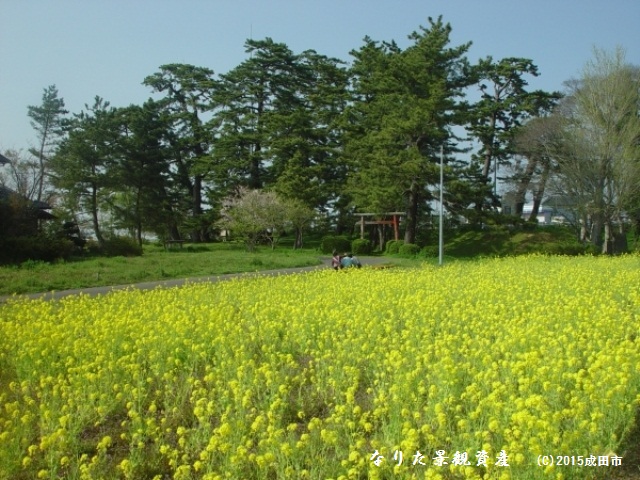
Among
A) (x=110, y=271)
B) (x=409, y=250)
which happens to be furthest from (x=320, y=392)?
(x=409, y=250)

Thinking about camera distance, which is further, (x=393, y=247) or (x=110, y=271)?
(x=393, y=247)

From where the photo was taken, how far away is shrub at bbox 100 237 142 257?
27047 mm

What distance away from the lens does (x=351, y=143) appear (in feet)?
116

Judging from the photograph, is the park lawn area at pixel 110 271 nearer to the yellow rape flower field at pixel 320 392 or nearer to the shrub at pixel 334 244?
the yellow rape flower field at pixel 320 392

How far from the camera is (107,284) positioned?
50.3 ft

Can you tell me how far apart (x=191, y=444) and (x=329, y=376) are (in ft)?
5.32

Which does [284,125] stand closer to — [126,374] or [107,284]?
[107,284]

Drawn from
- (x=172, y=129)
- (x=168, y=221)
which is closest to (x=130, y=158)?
(x=168, y=221)

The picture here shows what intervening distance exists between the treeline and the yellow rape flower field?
23178 millimetres

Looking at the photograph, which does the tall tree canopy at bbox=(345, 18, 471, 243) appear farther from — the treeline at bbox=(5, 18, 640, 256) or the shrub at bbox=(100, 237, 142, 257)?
the shrub at bbox=(100, 237, 142, 257)

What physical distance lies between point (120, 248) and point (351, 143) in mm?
14871

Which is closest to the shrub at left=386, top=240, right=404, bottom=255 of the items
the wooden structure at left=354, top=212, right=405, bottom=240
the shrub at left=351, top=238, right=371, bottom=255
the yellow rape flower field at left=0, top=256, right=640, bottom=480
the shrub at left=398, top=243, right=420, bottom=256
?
the wooden structure at left=354, top=212, right=405, bottom=240

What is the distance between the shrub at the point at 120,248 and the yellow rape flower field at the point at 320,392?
18.7 meters

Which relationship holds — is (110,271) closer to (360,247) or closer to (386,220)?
(360,247)
